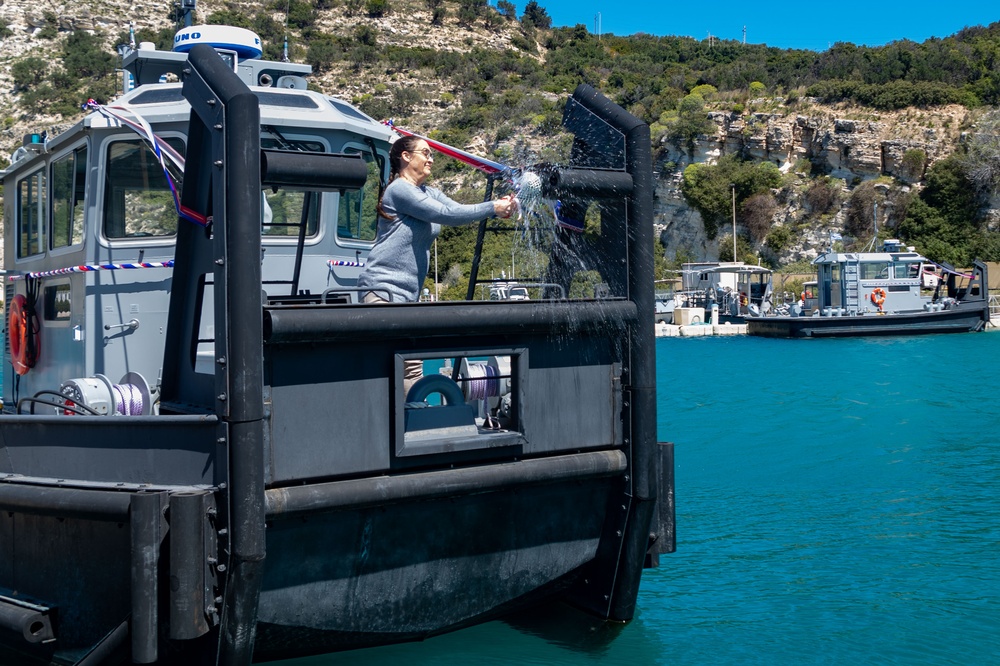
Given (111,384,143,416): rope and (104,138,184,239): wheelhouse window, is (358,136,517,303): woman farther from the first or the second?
(104,138,184,239): wheelhouse window

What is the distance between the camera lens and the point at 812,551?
30.1ft

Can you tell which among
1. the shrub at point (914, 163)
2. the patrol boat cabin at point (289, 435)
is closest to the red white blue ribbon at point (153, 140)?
the patrol boat cabin at point (289, 435)

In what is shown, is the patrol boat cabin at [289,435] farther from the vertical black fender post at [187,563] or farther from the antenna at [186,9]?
the antenna at [186,9]

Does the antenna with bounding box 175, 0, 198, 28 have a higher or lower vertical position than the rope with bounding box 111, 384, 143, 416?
higher

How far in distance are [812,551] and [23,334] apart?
269 inches

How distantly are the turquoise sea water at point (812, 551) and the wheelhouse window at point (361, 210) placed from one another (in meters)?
2.85

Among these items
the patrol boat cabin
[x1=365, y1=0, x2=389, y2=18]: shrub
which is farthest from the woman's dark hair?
[x1=365, y1=0, x2=389, y2=18]: shrub

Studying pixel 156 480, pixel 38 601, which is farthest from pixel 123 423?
pixel 38 601

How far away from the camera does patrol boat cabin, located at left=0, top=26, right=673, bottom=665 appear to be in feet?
14.1

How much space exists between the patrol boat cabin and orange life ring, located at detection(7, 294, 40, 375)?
42.5 inches

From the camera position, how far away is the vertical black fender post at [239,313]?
4.16m

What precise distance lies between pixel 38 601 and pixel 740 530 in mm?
6907

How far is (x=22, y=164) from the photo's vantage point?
24.0 ft

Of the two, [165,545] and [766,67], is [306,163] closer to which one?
[165,545]
